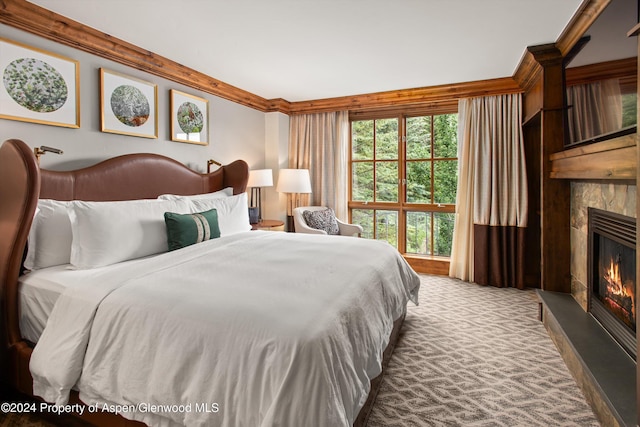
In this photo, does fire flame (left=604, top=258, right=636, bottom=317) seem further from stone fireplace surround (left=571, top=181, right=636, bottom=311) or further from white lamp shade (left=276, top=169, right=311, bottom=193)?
white lamp shade (left=276, top=169, right=311, bottom=193)

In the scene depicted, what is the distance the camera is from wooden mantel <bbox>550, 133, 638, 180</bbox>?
1.59m

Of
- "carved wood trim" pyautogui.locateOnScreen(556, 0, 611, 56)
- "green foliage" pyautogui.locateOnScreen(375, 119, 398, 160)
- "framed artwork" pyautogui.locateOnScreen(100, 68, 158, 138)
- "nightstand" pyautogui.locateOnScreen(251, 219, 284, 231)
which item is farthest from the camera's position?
"green foliage" pyautogui.locateOnScreen(375, 119, 398, 160)

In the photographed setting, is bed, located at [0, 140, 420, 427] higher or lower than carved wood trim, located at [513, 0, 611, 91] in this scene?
lower

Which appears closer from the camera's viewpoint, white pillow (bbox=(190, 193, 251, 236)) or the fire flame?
the fire flame

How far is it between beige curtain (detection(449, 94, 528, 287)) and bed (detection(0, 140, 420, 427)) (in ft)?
6.89

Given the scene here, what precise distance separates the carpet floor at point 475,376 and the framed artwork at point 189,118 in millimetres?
2562

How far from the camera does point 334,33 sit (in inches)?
107

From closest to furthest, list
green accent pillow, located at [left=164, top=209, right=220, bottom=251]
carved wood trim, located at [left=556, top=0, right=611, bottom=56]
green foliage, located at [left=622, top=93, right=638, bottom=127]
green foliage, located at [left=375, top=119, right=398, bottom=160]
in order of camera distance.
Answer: green foliage, located at [left=622, top=93, right=638, bottom=127] → carved wood trim, located at [left=556, top=0, right=611, bottom=56] → green accent pillow, located at [left=164, top=209, right=220, bottom=251] → green foliage, located at [left=375, top=119, right=398, bottom=160]

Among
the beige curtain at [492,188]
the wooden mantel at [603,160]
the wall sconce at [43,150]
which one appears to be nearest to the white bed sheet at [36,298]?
the wall sconce at [43,150]

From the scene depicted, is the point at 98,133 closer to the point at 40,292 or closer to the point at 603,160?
the point at 40,292

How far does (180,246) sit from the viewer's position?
2479 millimetres

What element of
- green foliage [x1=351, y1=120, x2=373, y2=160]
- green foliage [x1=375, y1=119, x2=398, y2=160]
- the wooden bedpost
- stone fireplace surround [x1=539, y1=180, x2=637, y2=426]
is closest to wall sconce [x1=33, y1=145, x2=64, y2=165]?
the wooden bedpost

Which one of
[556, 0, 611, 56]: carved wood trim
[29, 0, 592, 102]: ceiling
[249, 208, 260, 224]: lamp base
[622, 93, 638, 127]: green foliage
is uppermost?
[29, 0, 592, 102]: ceiling

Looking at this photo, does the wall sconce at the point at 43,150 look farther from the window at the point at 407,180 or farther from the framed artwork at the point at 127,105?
the window at the point at 407,180
